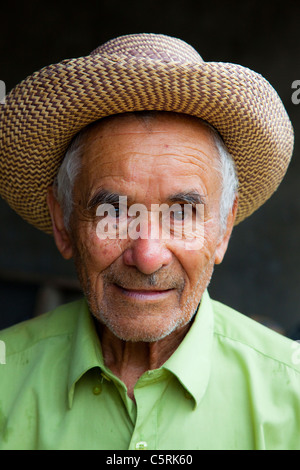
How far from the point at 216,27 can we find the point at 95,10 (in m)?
1.28

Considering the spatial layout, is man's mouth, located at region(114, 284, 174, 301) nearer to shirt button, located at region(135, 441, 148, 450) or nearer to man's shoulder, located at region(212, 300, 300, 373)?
man's shoulder, located at region(212, 300, 300, 373)

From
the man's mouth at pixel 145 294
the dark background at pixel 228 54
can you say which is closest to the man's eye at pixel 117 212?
the man's mouth at pixel 145 294

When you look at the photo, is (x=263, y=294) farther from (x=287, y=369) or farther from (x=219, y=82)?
(x=219, y=82)

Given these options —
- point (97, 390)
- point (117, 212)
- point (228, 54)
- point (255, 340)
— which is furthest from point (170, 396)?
point (228, 54)

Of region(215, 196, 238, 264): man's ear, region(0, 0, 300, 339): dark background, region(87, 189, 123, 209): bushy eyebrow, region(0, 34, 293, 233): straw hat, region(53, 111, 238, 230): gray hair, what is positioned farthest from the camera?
region(0, 0, 300, 339): dark background

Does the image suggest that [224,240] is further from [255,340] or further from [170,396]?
[170,396]

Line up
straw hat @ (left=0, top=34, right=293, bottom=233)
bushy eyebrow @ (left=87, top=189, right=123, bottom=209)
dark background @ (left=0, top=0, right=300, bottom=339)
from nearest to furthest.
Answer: straw hat @ (left=0, top=34, right=293, bottom=233), bushy eyebrow @ (left=87, top=189, right=123, bottom=209), dark background @ (left=0, top=0, right=300, bottom=339)

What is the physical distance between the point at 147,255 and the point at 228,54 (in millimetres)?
4468

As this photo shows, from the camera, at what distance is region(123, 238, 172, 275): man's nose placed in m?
1.70

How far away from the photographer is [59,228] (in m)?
2.12

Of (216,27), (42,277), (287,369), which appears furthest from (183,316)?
(216,27)

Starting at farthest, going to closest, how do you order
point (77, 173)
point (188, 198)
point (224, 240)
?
point (224, 240) → point (77, 173) → point (188, 198)

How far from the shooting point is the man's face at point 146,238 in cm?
175

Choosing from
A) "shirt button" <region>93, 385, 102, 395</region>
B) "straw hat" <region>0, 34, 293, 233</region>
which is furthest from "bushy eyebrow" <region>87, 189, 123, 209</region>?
"shirt button" <region>93, 385, 102, 395</region>
